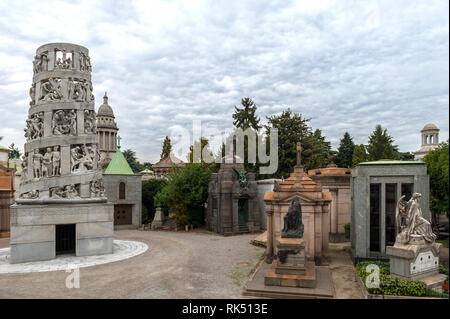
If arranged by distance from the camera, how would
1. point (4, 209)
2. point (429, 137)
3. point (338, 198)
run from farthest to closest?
point (429, 137) < point (4, 209) < point (338, 198)

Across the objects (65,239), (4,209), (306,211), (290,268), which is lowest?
(65,239)

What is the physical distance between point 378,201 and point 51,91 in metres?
20.7

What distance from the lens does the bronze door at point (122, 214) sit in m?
32.4

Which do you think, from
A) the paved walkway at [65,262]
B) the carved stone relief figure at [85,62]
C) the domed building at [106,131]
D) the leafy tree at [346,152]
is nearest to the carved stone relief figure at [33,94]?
the carved stone relief figure at [85,62]

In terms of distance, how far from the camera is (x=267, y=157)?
41.1m

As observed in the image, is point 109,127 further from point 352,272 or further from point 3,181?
point 352,272

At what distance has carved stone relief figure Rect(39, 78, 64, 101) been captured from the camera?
19.0m

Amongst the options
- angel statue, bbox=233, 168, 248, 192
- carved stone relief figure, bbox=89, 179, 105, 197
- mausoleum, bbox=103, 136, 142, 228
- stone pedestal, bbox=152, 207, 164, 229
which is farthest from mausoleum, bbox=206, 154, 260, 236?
carved stone relief figure, bbox=89, 179, 105, 197

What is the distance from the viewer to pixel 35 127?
18.8 m

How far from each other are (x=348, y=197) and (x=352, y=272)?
30.3ft

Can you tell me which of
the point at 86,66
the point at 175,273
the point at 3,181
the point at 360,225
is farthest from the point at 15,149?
the point at 360,225

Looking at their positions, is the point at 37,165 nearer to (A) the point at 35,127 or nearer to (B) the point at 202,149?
(A) the point at 35,127

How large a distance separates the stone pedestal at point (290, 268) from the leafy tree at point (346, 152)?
55.7m

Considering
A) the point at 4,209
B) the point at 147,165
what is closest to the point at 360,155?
the point at 4,209
